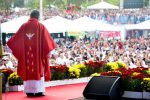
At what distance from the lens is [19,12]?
22.1 metres

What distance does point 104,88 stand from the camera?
24.1 feet

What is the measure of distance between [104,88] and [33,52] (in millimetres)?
1489

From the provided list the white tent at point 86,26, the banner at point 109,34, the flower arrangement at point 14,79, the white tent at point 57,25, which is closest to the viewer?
the flower arrangement at point 14,79

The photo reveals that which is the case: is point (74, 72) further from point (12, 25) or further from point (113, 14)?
point (113, 14)

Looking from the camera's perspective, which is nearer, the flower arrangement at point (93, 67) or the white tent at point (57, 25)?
the flower arrangement at point (93, 67)

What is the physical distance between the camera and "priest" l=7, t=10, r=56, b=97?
8000mm

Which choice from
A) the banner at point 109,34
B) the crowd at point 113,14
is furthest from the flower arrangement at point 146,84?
the crowd at point 113,14

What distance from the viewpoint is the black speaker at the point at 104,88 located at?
286 inches

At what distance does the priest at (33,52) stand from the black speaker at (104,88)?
3.11ft

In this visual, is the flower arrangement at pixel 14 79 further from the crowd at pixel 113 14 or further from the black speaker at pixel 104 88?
the crowd at pixel 113 14

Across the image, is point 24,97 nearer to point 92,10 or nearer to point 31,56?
point 31,56

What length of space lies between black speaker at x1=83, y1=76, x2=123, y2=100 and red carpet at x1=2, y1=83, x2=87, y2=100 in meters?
0.49

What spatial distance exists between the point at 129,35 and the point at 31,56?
14867 millimetres

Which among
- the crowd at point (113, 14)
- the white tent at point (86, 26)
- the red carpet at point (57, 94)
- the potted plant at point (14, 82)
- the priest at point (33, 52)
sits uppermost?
the crowd at point (113, 14)
